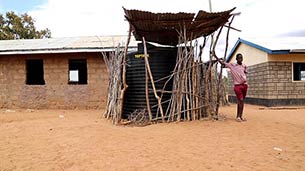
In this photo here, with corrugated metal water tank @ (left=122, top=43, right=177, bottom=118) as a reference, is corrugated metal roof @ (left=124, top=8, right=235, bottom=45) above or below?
above

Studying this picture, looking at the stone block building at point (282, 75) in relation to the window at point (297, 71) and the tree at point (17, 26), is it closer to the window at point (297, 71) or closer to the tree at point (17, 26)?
the window at point (297, 71)

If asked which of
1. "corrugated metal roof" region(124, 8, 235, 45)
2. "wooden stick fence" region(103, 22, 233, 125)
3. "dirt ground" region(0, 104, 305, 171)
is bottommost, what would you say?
"dirt ground" region(0, 104, 305, 171)

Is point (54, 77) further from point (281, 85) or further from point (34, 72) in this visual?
point (281, 85)

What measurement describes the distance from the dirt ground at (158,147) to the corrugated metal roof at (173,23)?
2.27 m

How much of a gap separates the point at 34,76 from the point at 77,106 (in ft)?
12.3

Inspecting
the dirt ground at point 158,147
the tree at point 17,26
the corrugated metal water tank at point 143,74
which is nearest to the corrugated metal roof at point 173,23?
the corrugated metal water tank at point 143,74

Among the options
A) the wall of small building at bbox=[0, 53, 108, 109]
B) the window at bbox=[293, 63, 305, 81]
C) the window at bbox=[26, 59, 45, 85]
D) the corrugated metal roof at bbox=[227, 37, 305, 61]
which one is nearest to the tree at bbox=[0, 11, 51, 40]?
the window at bbox=[26, 59, 45, 85]

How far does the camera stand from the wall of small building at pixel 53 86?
10891 mm

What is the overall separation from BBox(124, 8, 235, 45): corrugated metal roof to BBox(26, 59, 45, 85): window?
20.2 feet

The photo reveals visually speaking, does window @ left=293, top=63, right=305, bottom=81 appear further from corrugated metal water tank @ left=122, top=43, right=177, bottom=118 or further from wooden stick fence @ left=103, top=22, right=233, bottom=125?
corrugated metal water tank @ left=122, top=43, right=177, bottom=118

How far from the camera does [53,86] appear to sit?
37.0 ft

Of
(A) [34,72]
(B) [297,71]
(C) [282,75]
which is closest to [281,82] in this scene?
(C) [282,75]

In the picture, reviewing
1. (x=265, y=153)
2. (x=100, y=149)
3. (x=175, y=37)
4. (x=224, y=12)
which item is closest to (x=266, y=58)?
(x=175, y=37)

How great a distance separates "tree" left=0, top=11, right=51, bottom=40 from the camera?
2434cm
